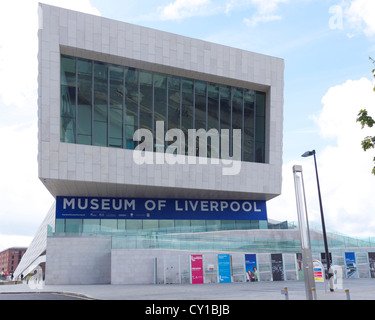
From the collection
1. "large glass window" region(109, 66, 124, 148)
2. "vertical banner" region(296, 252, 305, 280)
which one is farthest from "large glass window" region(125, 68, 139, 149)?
"vertical banner" region(296, 252, 305, 280)

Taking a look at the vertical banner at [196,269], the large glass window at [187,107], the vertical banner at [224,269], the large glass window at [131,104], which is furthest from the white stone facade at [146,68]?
the vertical banner at [224,269]

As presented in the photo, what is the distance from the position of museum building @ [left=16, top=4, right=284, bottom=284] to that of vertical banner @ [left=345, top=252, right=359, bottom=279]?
9057 millimetres

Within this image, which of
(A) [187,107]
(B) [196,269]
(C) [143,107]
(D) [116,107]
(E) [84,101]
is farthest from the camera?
(A) [187,107]

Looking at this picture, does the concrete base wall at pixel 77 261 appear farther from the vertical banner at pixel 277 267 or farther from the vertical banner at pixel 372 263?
the vertical banner at pixel 372 263

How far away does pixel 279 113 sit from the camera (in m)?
51.2

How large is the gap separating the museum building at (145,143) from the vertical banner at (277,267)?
9.26ft

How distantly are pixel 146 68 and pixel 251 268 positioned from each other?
67.6 feet

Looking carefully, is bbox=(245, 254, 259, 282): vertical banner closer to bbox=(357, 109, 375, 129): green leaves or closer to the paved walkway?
the paved walkway

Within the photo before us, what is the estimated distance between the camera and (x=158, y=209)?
5097cm

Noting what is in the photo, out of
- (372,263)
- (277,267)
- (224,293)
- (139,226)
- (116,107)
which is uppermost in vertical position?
(116,107)

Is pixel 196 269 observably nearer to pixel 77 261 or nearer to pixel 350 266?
pixel 77 261

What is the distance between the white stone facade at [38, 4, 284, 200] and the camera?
137ft

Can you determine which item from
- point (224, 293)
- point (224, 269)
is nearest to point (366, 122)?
point (224, 293)
